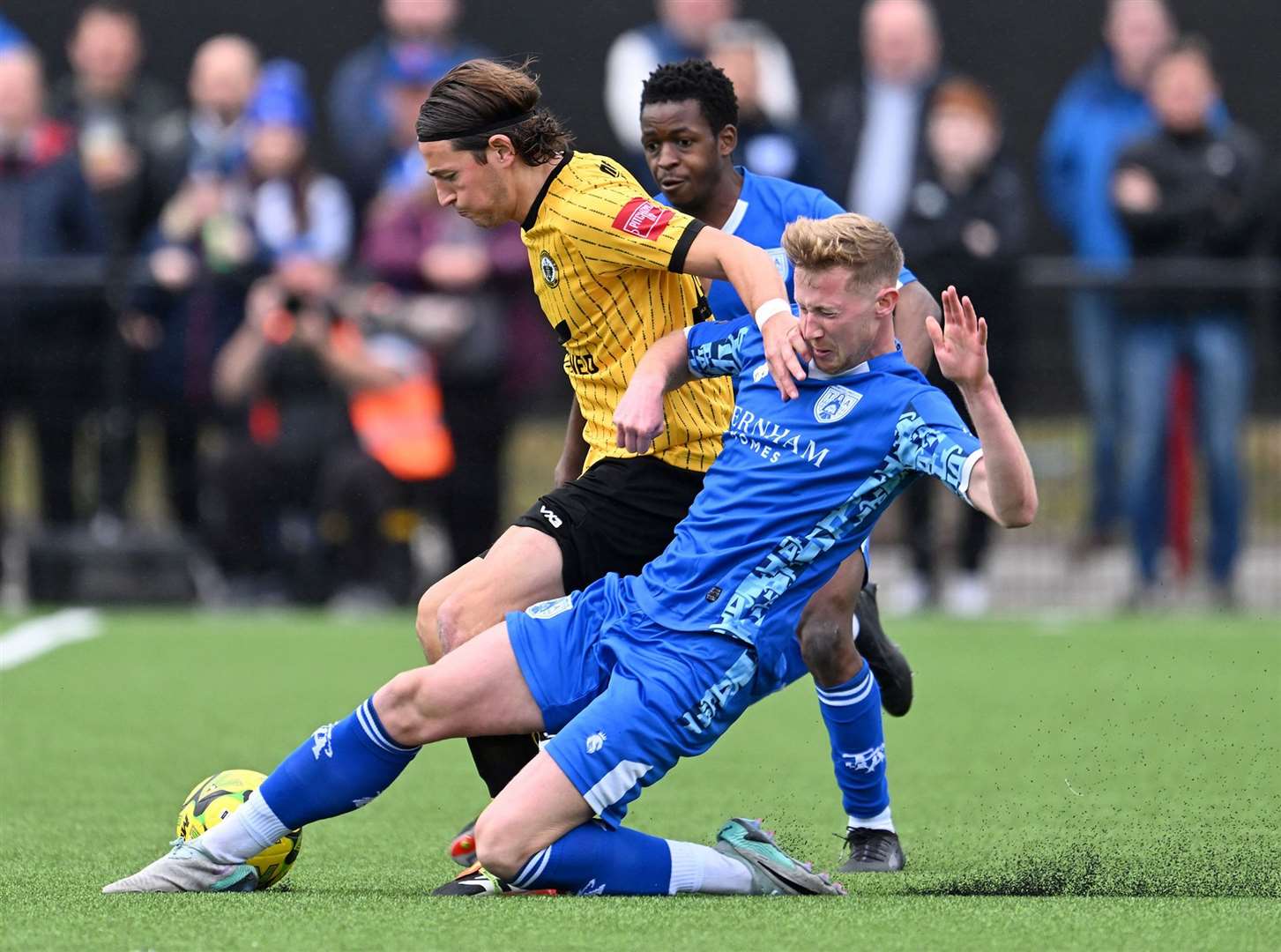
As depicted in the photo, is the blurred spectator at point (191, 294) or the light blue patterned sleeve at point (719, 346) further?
the blurred spectator at point (191, 294)

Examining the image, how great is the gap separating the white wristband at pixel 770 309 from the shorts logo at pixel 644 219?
37 cm

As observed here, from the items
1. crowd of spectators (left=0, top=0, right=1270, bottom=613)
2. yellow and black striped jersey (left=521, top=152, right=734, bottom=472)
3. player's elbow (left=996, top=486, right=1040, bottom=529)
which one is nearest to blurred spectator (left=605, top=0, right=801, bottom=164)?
crowd of spectators (left=0, top=0, right=1270, bottom=613)

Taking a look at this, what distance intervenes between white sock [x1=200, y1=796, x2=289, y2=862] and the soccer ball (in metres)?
0.03

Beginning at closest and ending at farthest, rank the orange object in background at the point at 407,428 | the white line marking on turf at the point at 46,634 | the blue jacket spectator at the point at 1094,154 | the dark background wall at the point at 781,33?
1. the white line marking on turf at the point at 46,634
2. the orange object in background at the point at 407,428
3. the blue jacket spectator at the point at 1094,154
4. the dark background wall at the point at 781,33

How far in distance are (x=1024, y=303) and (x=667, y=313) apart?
6635mm

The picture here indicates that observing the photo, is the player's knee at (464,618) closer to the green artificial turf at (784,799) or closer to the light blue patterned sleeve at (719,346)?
the green artificial turf at (784,799)

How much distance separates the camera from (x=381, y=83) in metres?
12.9

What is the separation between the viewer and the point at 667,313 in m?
5.75

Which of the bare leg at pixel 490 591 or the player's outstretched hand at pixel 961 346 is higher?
the player's outstretched hand at pixel 961 346

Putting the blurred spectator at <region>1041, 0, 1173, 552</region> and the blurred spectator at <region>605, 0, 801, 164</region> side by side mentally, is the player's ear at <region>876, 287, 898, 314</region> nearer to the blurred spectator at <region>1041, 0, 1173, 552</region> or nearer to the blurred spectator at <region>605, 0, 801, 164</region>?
the blurred spectator at <region>605, 0, 801, 164</region>

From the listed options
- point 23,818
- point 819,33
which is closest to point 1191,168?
point 819,33

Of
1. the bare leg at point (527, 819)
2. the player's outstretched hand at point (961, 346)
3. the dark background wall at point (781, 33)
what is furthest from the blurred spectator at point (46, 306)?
the player's outstretched hand at point (961, 346)

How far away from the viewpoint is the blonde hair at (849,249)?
5.02 m

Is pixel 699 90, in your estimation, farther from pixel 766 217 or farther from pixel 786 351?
pixel 786 351
